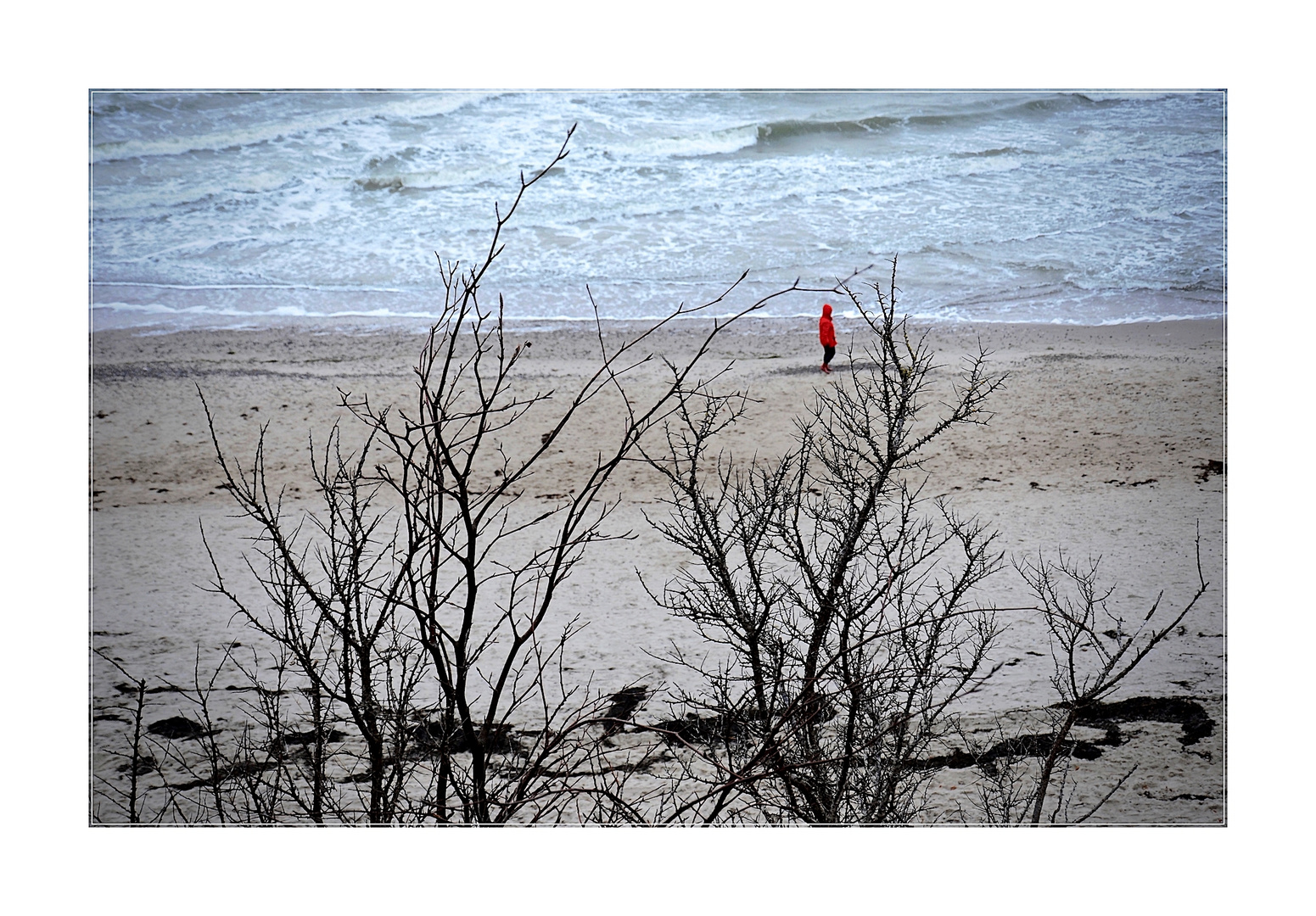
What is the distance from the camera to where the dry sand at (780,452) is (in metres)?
3.99

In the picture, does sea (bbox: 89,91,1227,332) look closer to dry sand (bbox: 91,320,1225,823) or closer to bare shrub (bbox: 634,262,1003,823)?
dry sand (bbox: 91,320,1225,823)

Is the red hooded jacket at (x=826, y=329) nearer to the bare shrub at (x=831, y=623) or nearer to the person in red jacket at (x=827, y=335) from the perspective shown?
the person in red jacket at (x=827, y=335)

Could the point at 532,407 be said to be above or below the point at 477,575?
above

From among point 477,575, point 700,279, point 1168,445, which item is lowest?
point 477,575

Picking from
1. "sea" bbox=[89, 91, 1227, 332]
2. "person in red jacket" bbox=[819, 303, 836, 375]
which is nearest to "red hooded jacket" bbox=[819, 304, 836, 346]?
"person in red jacket" bbox=[819, 303, 836, 375]

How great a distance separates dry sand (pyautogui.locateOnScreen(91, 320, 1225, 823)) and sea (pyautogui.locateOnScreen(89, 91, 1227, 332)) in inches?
6.3

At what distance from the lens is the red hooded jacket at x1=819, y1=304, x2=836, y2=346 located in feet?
15.9

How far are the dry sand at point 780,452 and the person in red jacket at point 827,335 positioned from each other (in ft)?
0.23

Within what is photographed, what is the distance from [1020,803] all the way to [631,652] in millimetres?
1635

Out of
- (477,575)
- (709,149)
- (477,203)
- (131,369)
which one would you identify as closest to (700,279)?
(709,149)

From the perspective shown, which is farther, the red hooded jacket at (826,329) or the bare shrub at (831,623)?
the red hooded jacket at (826,329)

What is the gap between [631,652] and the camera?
14.8 ft

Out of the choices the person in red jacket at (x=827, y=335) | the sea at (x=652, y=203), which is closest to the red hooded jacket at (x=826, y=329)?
the person in red jacket at (x=827, y=335)
